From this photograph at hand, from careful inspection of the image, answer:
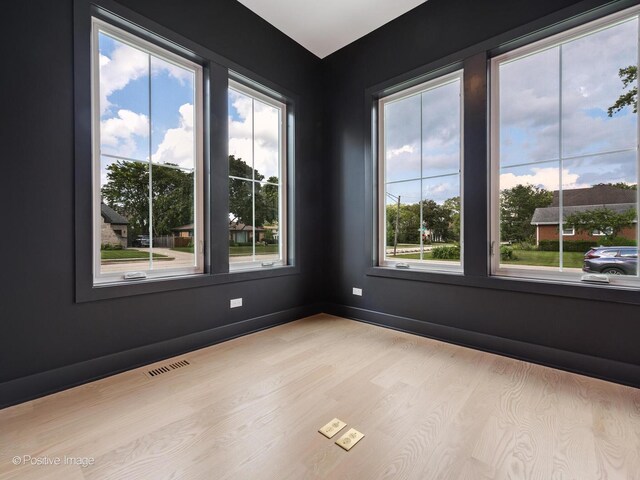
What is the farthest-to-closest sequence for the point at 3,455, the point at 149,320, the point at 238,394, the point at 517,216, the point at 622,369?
the point at 517,216, the point at 149,320, the point at 622,369, the point at 238,394, the point at 3,455

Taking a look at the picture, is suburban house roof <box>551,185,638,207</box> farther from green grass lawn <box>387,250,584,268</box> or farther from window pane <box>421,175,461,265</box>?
window pane <box>421,175,461,265</box>

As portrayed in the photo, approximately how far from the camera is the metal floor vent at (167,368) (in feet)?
6.51

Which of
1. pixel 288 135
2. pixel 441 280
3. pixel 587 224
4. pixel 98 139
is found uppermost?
pixel 288 135

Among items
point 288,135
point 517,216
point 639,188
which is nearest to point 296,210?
point 288,135

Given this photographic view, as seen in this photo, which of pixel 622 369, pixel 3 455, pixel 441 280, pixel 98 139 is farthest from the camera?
pixel 441 280

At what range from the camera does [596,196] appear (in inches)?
79.1

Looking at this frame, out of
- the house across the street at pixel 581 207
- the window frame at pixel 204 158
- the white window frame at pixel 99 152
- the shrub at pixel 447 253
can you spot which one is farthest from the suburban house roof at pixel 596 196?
the white window frame at pixel 99 152

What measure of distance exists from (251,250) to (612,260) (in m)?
2.91

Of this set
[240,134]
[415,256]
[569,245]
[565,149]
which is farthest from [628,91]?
[240,134]

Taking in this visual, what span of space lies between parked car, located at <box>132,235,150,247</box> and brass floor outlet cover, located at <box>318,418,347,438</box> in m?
1.83

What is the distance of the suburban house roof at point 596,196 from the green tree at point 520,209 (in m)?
0.09

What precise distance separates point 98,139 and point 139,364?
64.0 inches

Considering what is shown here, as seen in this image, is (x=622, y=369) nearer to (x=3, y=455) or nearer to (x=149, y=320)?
(x=149, y=320)

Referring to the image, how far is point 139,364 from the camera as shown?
206 cm
